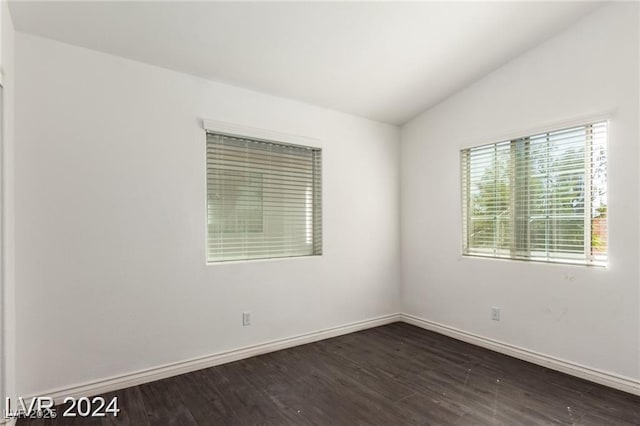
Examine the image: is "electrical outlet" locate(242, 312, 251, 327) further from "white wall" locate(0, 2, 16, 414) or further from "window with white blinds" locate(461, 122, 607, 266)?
"window with white blinds" locate(461, 122, 607, 266)

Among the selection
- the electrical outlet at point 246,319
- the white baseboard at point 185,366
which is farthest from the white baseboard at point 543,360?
the electrical outlet at point 246,319

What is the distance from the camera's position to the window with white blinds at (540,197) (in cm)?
274

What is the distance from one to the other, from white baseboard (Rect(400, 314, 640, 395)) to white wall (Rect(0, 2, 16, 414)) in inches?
143

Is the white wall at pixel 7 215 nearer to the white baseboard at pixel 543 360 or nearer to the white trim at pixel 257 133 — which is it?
the white trim at pixel 257 133

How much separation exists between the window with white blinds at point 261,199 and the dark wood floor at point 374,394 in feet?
3.39

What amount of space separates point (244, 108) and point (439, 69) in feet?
6.06

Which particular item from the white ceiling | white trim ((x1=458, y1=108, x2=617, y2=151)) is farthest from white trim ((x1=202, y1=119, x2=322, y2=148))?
white trim ((x1=458, y1=108, x2=617, y2=151))

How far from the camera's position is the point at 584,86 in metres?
2.76

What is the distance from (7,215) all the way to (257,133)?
1.87 meters

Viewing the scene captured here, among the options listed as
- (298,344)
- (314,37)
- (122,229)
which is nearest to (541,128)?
(314,37)

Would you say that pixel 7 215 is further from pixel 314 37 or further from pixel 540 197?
pixel 540 197

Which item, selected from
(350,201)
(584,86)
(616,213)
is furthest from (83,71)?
(616,213)

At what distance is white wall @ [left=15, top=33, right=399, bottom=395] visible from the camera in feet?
7.40

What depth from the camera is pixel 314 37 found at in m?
2.61
